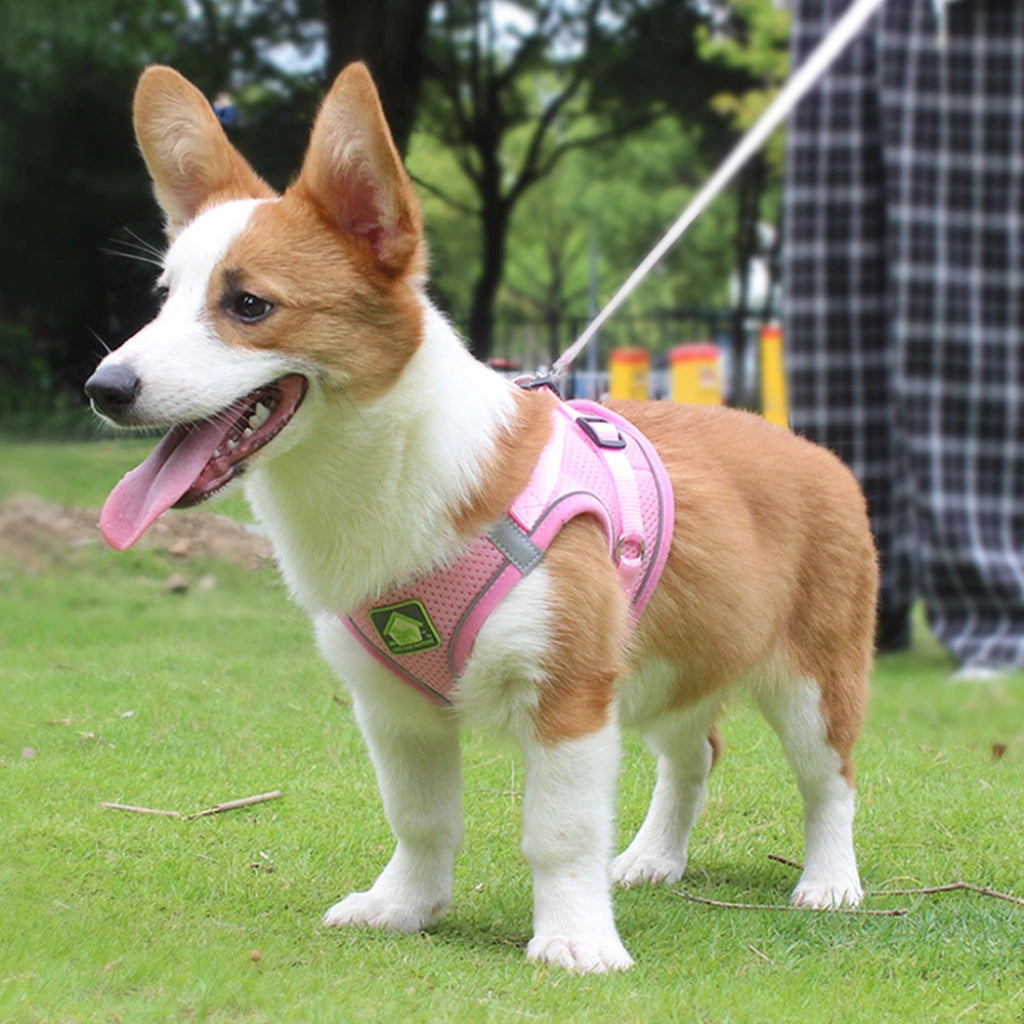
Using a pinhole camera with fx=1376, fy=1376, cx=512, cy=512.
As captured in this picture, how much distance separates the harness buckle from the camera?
313 centimetres

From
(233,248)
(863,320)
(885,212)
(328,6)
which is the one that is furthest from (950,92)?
(233,248)

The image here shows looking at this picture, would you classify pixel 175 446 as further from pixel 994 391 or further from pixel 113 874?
pixel 994 391

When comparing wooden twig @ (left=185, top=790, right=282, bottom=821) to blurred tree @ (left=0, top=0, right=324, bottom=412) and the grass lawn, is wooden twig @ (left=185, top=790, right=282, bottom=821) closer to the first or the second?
the grass lawn

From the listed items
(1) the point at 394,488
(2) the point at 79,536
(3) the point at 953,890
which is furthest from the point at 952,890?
(2) the point at 79,536

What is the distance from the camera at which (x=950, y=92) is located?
632 centimetres

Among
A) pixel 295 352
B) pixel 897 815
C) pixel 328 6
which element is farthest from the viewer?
pixel 328 6

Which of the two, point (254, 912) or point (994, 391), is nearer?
point (254, 912)

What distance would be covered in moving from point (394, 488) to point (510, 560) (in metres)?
0.28

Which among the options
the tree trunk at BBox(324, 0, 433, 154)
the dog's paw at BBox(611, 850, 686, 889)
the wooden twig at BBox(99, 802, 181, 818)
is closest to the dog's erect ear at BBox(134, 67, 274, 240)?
the wooden twig at BBox(99, 802, 181, 818)

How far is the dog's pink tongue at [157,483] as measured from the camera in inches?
102

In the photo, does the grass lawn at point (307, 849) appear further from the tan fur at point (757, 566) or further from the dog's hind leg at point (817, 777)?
the tan fur at point (757, 566)

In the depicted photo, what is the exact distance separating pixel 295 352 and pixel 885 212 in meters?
4.62

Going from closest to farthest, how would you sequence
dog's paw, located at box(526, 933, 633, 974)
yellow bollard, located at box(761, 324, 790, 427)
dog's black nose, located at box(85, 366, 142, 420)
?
dog's black nose, located at box(85, 366, 142, 420) < dog's paw, located at box(526, 933, 633, 974) < yellow bollard, located at box(761, 324, 790, 427)

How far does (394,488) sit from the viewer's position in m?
2.85
